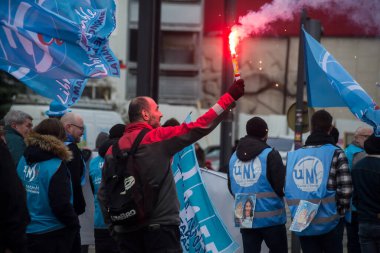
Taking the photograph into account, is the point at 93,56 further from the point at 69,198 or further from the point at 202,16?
the point at 202,16

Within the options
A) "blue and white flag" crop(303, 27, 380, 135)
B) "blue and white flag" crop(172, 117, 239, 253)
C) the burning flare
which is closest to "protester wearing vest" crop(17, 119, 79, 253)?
"blue and white flag" crop(172, 117, 239, 253)

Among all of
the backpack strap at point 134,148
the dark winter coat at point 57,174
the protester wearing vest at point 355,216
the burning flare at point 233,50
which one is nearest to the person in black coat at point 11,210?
the backpack strap at point 134,148

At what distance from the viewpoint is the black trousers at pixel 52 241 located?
685 cm

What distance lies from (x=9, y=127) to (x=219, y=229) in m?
2.29

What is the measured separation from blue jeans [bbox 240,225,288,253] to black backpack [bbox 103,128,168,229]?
2497mm

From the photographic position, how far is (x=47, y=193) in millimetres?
6781

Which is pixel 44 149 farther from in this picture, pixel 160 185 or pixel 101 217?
pixel 160 185

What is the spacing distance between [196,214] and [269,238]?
2.41ft

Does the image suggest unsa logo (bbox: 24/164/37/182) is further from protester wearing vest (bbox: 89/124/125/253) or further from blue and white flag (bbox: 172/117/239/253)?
blue and white flag (bbox: 172/117/239/253)

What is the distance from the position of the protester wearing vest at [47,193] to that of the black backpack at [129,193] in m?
1.14

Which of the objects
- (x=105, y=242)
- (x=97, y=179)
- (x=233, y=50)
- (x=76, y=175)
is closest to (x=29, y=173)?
(x=76, y=175)

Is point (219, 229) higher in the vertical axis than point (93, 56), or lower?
lower

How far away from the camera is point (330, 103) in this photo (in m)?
7.68

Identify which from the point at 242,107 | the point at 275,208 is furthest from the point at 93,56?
the point at 242,107
